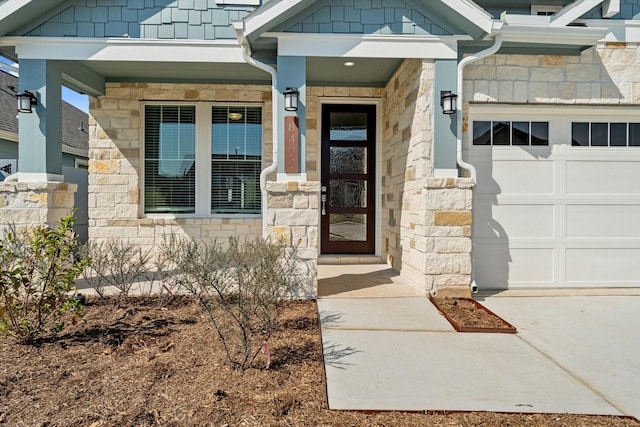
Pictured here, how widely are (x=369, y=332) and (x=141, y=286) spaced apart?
2972 mm

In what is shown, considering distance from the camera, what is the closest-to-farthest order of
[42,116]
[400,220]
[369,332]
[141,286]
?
[369,332] < [42,116] < [141,286] < [400,220]

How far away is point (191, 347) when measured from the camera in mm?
3143

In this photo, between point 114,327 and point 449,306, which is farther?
point 449,306

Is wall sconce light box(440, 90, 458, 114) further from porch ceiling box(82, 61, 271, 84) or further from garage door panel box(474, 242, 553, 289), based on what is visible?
porch ceiling box(82, 61, 271, 84)

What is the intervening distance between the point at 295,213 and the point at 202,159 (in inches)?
109

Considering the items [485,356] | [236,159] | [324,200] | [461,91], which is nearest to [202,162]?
[236,159]

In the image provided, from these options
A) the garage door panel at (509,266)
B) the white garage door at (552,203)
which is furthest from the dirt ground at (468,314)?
the white garage door at (552,203)

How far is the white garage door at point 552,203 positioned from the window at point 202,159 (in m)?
3.47

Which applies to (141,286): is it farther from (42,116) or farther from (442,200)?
(442,200)

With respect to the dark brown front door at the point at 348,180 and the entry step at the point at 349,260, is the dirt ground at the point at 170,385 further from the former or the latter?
the dark brown front door at the point at 348,180

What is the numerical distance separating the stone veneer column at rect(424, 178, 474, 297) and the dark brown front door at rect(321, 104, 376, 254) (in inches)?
91.2

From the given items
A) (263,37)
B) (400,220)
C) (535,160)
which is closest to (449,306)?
(400,220)

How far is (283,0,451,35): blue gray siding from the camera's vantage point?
178 inches

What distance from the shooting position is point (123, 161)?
6.33 m
